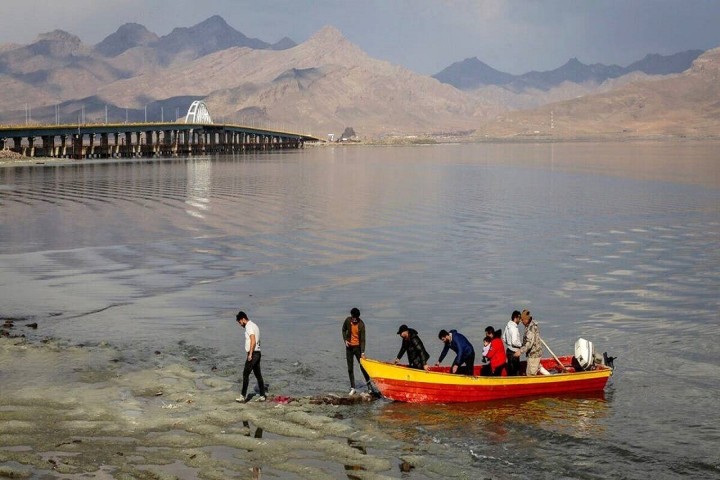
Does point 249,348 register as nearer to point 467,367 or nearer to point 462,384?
point 462,384

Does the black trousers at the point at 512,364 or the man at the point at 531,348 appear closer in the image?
the man at the point at 531,348

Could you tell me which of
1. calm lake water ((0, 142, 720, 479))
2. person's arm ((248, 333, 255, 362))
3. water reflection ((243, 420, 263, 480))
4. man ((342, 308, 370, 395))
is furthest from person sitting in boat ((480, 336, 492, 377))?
water reflection ((243, 420, 263, 480))

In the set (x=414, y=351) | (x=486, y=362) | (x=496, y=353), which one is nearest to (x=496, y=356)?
(x=496, y=353)

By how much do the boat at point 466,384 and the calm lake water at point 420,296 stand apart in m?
0.35

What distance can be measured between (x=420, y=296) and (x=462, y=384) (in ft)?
51.2

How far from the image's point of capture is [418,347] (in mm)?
24609

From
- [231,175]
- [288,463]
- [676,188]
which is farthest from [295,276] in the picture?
[231,175]

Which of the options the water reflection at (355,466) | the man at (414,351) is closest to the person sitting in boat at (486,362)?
the man at (414,351)

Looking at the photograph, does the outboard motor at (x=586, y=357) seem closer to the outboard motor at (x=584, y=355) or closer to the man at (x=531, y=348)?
the outboard motor at (x=584, y=355)

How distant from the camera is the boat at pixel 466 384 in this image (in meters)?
24.2

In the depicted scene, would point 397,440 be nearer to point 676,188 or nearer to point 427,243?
point 427,243

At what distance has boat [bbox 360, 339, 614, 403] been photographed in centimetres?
2419

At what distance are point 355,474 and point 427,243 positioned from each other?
38802 mm

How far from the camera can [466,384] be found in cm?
2442
